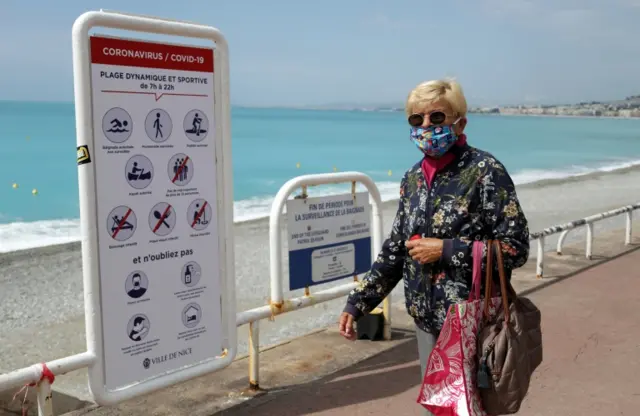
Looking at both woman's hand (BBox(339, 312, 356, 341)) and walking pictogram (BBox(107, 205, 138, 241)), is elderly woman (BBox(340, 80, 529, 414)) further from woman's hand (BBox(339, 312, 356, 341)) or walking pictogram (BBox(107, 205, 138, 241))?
walking pictogram (BBox(107, 205, 138, 241))

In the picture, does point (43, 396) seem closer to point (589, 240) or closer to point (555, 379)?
point (555, 379)

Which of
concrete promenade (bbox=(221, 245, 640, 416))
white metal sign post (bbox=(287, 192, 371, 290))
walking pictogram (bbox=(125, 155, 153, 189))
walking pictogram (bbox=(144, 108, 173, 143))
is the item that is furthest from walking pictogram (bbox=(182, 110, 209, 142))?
concrete promenade (bbox=(221, 245, 640, 416))

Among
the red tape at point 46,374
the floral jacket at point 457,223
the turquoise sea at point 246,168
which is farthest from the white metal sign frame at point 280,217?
the turquoise sea at point 246,168

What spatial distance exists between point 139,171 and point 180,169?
263 millimetres

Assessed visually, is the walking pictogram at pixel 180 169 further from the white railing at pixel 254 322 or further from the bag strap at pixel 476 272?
the bag strap at pixel 476 272

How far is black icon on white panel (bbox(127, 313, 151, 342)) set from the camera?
3.68 meters

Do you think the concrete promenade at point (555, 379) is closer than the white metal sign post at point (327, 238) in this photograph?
Yes

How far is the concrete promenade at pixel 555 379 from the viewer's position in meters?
4.21

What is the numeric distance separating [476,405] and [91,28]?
2.35 m

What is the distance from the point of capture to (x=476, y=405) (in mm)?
2525

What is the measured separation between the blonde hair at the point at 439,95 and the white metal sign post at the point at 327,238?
234 centimetres

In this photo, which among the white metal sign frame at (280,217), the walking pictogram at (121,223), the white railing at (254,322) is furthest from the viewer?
the white metal sign frame at (280,217)

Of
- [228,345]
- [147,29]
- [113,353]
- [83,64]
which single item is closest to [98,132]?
[83,64]

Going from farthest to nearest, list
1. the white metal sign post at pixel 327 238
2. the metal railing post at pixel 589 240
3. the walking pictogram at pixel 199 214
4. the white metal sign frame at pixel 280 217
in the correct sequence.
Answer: the metal railing post at pixel 589 240 < the white metal sign post at pixel 327 238 < the white metal sign frame at pixel 280 217 < the walking pictogram at pixel 199 214
